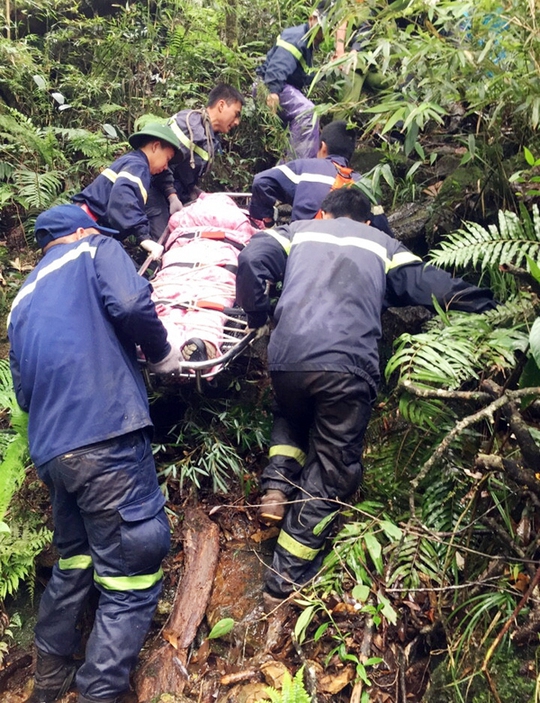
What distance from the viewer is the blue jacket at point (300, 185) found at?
14.9 feet

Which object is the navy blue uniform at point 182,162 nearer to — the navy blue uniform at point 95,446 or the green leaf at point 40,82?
the green leaf at point 40,82

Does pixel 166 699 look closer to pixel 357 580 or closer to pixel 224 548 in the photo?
pixel 224 548

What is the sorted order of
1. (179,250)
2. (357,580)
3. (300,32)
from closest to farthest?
(357,580) < (179,250) < (300,32)

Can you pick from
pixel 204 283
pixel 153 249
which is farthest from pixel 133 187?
pixel 204 283

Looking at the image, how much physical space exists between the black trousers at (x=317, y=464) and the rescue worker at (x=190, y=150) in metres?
2.86

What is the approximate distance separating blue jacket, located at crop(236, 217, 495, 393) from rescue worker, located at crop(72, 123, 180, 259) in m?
1.37

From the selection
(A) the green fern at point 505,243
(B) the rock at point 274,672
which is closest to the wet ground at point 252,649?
(B) the rock at point 274,672

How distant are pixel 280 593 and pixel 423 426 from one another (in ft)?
4.20

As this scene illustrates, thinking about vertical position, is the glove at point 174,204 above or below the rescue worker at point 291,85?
below

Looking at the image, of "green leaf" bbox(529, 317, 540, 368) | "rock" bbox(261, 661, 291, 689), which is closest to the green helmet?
"green leaf" bbox(529, 317, 540, 368)

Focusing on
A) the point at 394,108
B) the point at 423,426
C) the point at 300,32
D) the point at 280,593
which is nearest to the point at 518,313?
the point at 423,426

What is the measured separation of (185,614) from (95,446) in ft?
3.94

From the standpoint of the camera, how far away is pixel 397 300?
3.59m

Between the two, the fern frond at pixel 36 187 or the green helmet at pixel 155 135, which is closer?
A: the green helmet at pixel 155 135
